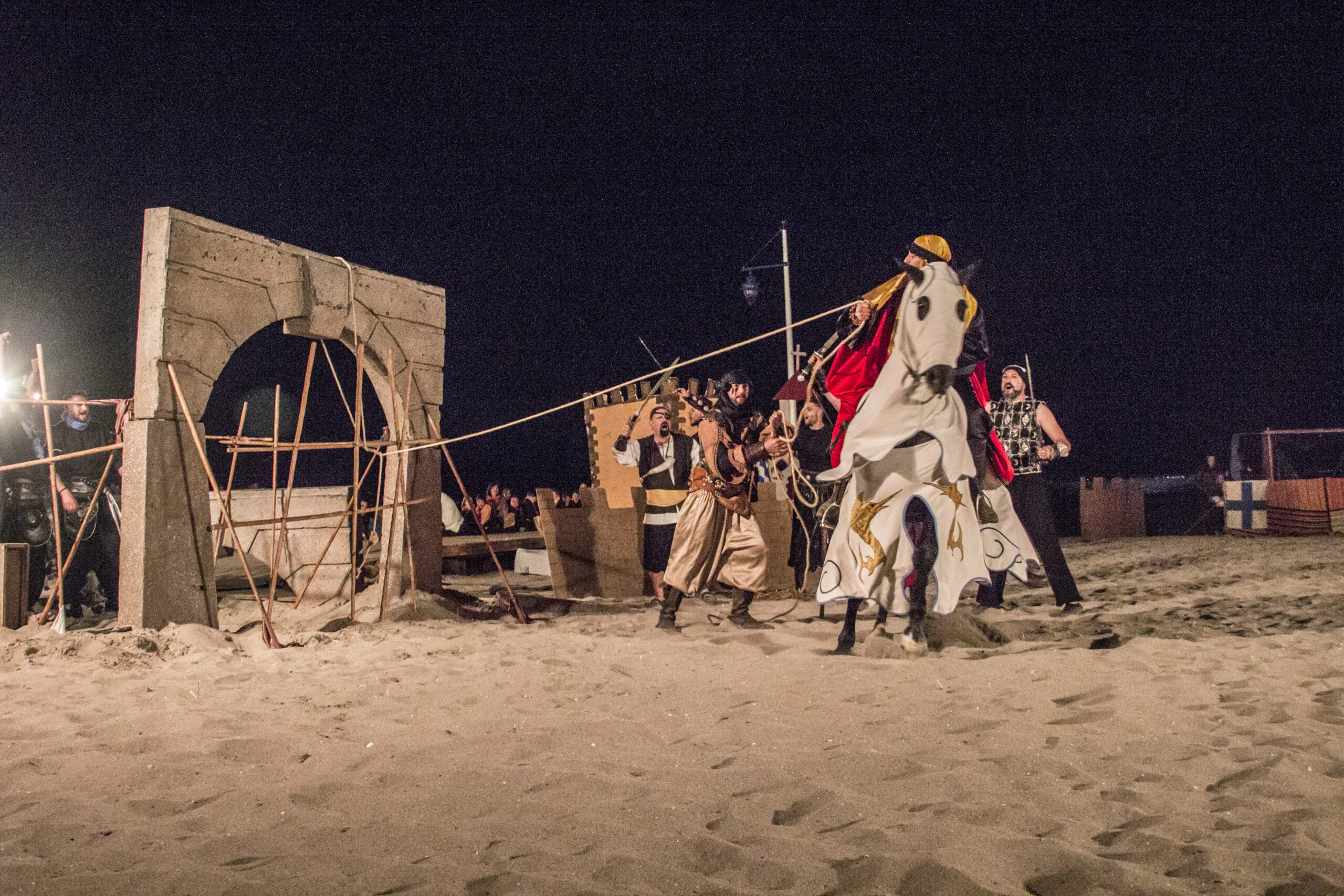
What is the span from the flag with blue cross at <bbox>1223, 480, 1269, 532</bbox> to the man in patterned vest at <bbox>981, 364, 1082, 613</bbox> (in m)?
7.99

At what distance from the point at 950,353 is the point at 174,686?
409cm

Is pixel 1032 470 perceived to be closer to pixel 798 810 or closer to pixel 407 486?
pixel 798 810

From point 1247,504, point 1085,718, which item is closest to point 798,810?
point 1085,718

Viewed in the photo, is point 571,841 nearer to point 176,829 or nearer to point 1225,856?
point 176,829

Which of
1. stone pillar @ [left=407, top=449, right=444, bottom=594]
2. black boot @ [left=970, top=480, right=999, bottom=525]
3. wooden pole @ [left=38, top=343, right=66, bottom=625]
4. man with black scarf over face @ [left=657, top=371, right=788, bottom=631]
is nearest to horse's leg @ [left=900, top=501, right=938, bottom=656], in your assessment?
black boot @ [left=970, top=480, right=999, bottom=525]

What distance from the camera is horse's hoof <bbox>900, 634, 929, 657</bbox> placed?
14.5 feet

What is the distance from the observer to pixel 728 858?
2117 mm

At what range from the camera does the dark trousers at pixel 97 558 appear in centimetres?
682

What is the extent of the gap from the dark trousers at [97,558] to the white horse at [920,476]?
5.69 metres

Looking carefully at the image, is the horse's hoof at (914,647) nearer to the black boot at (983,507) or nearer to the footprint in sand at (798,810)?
the black boot at (983,507)

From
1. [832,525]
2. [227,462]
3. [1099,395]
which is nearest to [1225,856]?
[832,525]

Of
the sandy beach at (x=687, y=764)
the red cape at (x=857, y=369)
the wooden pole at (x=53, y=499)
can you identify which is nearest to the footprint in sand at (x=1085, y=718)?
the sandy beach at (x=687, y=764)

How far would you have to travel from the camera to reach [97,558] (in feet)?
23.0

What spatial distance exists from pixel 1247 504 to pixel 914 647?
35.0ft
